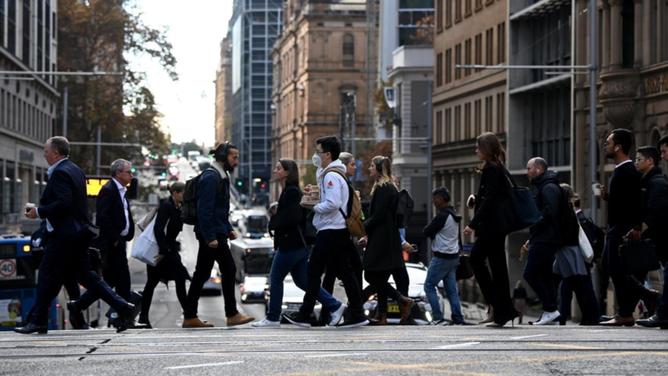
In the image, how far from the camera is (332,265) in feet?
56.3

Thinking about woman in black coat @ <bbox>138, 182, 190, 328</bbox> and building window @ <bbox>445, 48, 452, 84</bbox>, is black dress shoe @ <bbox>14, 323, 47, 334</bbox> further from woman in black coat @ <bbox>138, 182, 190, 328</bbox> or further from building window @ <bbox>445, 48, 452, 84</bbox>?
building window @ <bbox>445, 48, 452, 84</bbox>

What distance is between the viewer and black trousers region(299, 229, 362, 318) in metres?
16.9

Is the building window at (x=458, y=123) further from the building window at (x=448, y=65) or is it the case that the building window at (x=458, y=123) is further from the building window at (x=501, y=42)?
the building window at (x=501, y=42)

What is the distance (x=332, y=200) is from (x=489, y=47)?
53.9m

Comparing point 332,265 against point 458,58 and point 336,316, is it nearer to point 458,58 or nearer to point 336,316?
point 336,316

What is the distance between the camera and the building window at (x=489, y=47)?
2729 inches

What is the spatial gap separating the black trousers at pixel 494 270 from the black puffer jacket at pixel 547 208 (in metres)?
1.52

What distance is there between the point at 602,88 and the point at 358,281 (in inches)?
1326

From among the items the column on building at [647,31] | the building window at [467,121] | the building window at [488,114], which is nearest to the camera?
the column on building at [647,31]

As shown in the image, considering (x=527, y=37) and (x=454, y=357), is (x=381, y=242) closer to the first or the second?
(x=454, y=357)

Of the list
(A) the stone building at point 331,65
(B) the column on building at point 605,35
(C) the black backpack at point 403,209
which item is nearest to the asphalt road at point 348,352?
(C) the black backpack at point 403,209

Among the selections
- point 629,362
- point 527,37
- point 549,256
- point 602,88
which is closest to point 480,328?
point 549,256

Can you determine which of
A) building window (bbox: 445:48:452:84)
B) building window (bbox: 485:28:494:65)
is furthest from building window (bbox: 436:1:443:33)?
building window (bbox: 485:28:494:65)

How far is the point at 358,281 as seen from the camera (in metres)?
18.3
